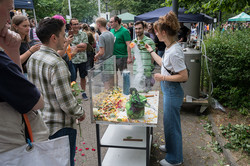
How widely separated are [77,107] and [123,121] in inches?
25.8

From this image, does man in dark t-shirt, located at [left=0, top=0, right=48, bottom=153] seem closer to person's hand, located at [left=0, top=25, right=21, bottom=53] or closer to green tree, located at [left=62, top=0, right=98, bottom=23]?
person's hand, located at [left=0, top=25, right=21, bottom=53]

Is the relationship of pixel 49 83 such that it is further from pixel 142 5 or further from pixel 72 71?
pixel 142 5

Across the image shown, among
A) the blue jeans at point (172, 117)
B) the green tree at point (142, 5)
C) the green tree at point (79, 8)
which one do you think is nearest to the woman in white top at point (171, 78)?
the blue jeans at point (172, 117)

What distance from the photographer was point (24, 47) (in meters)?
3.43

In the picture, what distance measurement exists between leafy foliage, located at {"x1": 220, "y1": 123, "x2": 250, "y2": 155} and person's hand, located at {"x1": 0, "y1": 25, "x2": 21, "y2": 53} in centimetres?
336

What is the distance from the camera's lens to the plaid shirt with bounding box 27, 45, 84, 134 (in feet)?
5.99

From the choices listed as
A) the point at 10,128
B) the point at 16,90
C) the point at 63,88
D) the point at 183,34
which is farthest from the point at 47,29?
the point at 183,34

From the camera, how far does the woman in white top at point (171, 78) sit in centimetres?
251

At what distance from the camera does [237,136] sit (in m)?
3.59

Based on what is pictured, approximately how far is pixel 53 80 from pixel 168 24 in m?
1.54

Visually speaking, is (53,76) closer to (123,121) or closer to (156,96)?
(123,121)

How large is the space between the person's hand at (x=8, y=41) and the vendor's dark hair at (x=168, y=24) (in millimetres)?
1672

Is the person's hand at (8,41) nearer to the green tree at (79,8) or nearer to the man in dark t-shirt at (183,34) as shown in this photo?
the man in dark t-shirt at (183,34)

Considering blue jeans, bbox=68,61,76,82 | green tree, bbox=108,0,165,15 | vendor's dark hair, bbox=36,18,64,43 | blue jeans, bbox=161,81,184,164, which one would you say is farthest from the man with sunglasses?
green tree, bbox=108,0,165,15
